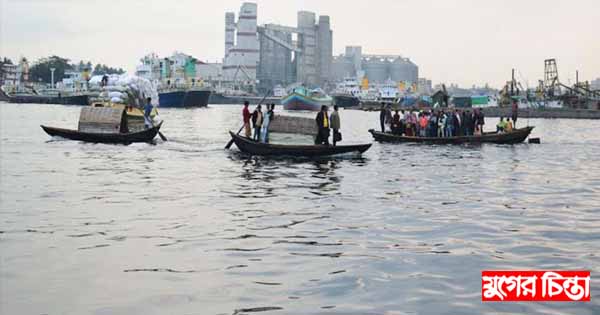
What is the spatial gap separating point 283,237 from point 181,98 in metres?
110

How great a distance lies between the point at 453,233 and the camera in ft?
36.6

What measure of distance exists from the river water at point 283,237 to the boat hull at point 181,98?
97.4 meters

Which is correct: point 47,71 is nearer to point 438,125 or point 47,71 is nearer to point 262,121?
point 438,125

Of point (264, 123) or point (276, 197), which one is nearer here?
point (276, 197)

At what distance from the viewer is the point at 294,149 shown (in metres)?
24.3

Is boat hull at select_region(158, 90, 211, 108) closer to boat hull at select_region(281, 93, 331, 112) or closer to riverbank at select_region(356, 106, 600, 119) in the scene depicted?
boat hull at select_region(281, 93, 331, 112)

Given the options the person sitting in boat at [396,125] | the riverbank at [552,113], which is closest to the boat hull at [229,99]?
the riverbank at [552,113]

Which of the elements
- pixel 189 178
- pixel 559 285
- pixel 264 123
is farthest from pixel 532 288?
pixel 264 123

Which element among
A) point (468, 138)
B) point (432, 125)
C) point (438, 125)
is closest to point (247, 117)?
point (432, 125)

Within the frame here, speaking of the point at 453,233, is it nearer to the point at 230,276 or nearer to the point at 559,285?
the point at 559,285

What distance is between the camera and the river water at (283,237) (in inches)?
300

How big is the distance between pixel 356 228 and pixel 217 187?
5952 mm

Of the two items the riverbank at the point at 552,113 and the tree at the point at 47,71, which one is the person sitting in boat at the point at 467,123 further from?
the tree at the point at 47,71

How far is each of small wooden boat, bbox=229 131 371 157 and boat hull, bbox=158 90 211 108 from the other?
307 feet
